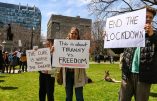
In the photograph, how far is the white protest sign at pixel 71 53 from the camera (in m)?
8.77

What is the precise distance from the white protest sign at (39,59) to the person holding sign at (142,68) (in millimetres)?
3645

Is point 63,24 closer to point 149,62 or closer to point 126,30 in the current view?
point 126,30

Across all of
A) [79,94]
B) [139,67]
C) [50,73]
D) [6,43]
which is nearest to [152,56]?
[139,67]

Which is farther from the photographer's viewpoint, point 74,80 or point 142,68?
point 74,80

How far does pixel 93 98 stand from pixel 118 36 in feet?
22.3

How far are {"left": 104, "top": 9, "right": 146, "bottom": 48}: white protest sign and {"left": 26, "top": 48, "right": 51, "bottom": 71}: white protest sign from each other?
3091 millimetres

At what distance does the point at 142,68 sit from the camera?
6.05 meters

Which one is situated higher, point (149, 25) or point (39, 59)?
point (149, 25)

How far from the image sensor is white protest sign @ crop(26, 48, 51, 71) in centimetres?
981

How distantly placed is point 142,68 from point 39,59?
15.7 feet

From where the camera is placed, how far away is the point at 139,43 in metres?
6.13

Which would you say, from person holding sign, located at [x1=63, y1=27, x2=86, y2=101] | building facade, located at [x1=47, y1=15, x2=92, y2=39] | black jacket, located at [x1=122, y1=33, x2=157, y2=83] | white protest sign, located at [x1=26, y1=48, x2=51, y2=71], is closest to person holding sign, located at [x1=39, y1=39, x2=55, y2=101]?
white protest sign, located at [x1=26, y1=48, x2=51, y2=71]

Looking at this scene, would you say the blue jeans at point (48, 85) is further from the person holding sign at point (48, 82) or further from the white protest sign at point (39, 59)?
the white protest sign at point (39, 59)

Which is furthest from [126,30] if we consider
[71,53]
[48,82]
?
[48,82]
